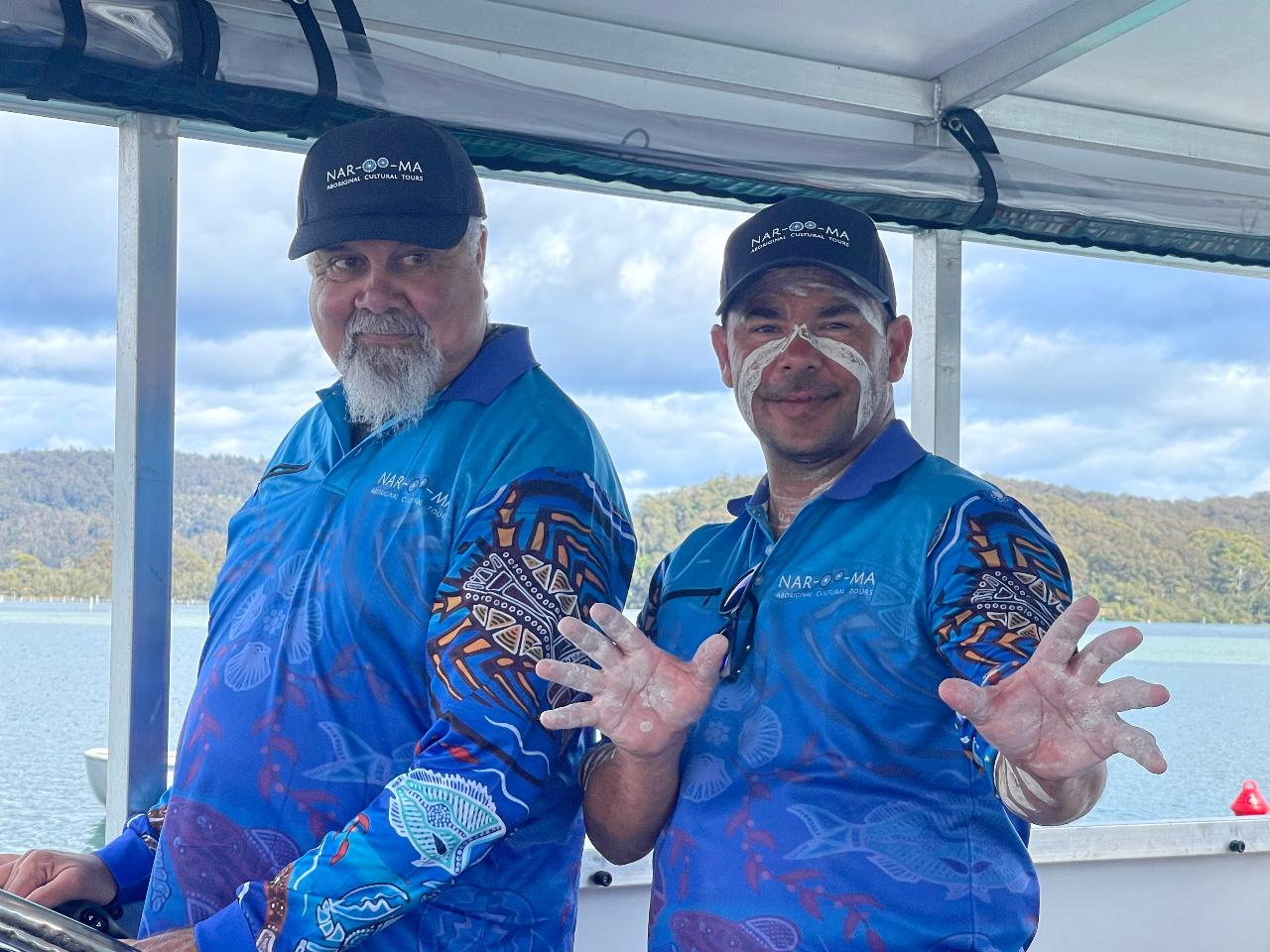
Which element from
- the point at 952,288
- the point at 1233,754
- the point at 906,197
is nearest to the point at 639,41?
the point at 906,197

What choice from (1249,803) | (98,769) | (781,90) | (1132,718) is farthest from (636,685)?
(1132,718)

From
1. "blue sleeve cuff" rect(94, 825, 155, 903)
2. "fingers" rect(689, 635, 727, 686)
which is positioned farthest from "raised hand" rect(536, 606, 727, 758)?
"blue sleeve cuff" rect(94, 825, 155, 903)

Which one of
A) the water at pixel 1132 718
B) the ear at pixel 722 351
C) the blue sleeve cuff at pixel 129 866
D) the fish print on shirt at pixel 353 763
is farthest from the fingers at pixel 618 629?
the water at pixel 1132 718

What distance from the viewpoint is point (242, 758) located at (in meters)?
1.47

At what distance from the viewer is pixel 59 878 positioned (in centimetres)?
176

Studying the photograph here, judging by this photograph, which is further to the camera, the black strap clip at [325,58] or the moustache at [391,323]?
the black strap clip at [325,58]

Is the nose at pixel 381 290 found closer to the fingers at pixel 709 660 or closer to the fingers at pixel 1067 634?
the fingers at pixel 709 660

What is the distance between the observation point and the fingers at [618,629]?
4.41ft

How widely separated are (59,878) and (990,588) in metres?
1.37

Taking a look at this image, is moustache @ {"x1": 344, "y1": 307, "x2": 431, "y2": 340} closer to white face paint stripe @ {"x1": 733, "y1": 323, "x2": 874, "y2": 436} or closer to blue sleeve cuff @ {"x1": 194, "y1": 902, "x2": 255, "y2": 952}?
white face paint stripe @ {"x1": 733, "y1": 323, "x2": 874, "y2": 436}

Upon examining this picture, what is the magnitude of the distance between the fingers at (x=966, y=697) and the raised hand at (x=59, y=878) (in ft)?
4.26

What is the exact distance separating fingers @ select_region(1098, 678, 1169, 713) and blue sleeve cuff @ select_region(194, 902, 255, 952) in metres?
0.89

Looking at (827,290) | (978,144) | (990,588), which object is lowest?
(990,588)

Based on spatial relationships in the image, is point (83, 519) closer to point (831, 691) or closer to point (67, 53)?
point (67, 53)
